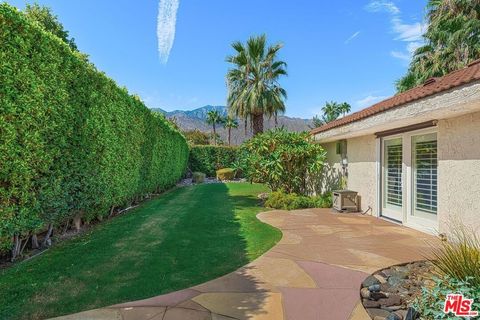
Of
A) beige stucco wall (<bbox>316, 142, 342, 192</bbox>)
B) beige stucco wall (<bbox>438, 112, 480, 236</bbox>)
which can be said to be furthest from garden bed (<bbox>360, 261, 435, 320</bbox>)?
beige stucco wall (<bbox>316, 142, 342, 192</bbox>)

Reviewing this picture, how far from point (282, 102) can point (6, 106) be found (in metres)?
19.4

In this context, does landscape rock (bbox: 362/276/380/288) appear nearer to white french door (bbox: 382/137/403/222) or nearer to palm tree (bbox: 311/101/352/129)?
white french door (bbox: 382/137/403/222)

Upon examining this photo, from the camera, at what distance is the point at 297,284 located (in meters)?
3.97

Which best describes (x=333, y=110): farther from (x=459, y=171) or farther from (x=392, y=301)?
(x=392, y=301)

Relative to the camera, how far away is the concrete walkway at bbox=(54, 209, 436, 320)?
3166 millimetres

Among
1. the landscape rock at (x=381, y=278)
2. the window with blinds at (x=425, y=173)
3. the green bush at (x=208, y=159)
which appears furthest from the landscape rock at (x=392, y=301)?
the green bush at (x=208, y=159)

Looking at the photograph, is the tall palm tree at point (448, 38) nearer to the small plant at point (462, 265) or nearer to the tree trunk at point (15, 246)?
the small plant at point (462, 265)

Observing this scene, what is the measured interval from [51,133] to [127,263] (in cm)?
264

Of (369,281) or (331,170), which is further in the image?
(331,170)

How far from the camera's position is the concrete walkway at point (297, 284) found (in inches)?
125

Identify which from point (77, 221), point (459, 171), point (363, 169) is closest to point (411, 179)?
point (459, 171)

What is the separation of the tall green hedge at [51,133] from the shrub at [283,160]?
210 inches

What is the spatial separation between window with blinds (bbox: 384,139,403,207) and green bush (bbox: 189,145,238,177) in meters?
21.2

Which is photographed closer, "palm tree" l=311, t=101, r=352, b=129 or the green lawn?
the green lawn
